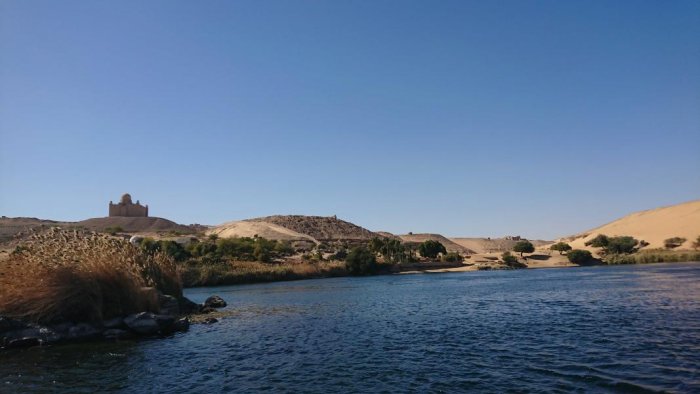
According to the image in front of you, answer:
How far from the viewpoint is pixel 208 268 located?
81625mm

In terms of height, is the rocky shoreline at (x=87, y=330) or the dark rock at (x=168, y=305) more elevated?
the dark rock at (x=168, y=305)

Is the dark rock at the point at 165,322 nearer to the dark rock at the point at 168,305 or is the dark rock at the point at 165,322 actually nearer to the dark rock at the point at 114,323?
the dark rock at the point at 114,323

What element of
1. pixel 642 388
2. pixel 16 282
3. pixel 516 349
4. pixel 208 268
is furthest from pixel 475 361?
pixel 208 268

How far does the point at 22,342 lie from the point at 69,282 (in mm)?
3558

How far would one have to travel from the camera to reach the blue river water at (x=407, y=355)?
1520 centimetres

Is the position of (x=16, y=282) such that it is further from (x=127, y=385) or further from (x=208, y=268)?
(x=208, y=268)

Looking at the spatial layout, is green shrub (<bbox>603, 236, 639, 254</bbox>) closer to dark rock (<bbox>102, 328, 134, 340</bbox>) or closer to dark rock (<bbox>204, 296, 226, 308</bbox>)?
dark rock (<bbox>204, 296, 226, 308</bbox>)

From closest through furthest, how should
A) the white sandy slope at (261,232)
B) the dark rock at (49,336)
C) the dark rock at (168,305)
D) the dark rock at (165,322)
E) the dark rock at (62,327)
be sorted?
the dark rock at (49,336) < the dark rock at (62,327) < the dark rock at (165,322) < the dark rock at (168,305) < the white sandy slope at (261,232)

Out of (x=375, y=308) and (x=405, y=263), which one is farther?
(x=405, y=263)

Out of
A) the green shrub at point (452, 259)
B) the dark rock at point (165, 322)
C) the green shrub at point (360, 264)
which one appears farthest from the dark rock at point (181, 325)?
the green shrub at point (452, 259)

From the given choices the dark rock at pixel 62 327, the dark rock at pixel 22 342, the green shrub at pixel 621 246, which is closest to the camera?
the dark rock at pixel 22 342

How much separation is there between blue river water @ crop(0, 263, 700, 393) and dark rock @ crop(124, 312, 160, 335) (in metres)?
1.47

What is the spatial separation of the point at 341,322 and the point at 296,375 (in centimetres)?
1327

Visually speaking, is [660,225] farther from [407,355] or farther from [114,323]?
[114,323]
